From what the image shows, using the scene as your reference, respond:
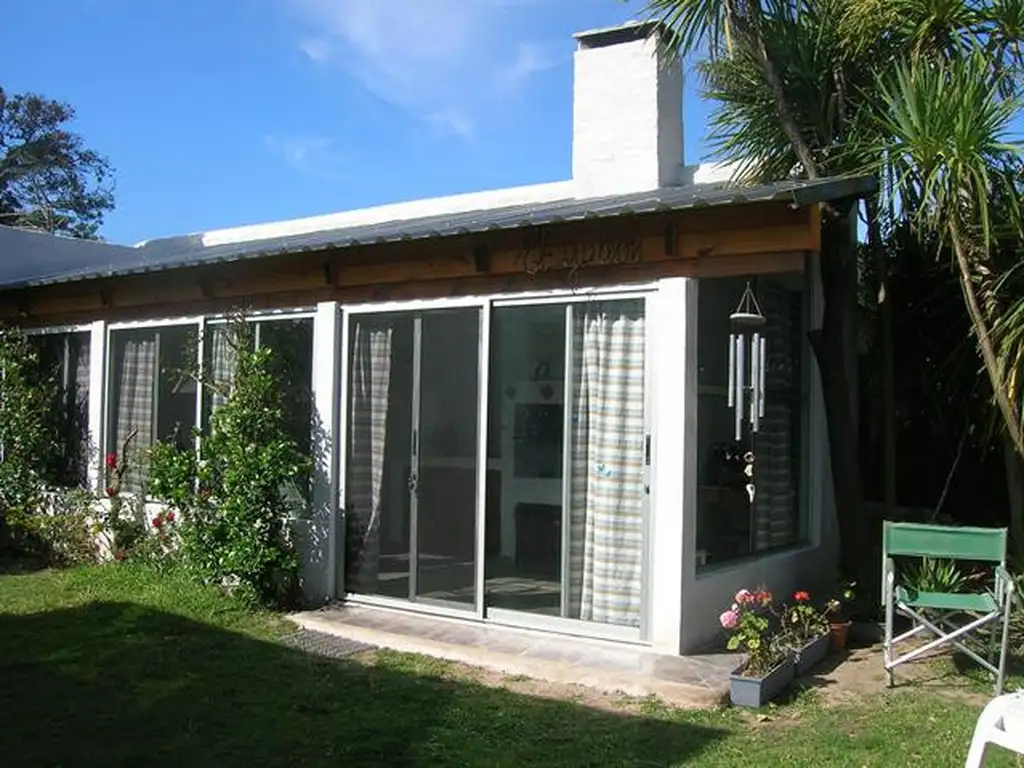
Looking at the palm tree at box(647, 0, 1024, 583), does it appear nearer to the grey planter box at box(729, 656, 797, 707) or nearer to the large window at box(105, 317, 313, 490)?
the grey planter box at box(729, 656, 797, 707)

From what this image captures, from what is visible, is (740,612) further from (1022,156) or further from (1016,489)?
(1022,156)

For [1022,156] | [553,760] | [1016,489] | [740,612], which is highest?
[1022,156]

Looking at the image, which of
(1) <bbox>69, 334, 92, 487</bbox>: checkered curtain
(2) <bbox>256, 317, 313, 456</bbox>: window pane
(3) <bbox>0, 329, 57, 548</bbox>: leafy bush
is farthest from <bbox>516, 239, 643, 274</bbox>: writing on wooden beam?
(3) <bbox>0, 329, 57, 548</bbox>: leafy bush

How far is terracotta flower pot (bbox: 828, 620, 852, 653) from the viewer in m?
6.55

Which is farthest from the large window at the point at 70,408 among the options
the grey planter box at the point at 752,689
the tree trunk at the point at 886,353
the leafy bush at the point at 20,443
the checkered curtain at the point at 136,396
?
the tree trunk at the point at 886,353

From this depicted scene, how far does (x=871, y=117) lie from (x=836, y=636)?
3503mm

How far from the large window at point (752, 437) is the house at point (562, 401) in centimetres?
2

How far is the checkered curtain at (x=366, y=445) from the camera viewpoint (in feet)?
24.6

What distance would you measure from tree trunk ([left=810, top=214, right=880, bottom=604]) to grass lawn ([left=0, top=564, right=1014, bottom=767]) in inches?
68.0

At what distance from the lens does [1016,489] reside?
21.5 feet

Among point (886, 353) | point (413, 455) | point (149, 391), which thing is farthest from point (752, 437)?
point (149, 391)

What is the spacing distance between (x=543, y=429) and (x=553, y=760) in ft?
8.42

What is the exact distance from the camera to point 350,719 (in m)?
5.11

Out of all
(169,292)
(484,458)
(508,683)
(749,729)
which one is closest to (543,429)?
(484,458)
